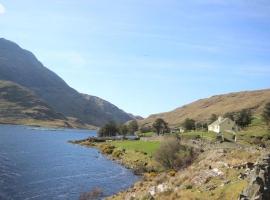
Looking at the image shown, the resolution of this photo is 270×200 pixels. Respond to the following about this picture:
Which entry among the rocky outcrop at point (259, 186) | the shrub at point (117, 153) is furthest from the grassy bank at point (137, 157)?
the rocky outcrop at point (259, 186)

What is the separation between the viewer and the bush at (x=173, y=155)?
8925 centimetres

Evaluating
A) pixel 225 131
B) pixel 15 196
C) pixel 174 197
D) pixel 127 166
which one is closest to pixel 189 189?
pixel 174 197

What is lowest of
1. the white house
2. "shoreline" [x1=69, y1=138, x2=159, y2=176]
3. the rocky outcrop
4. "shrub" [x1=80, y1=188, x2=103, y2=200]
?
"shrub" [x1=80, y1=188, x2=103, y2=200]

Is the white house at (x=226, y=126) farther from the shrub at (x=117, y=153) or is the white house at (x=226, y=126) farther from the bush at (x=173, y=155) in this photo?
the bush at (x=173, y=155)

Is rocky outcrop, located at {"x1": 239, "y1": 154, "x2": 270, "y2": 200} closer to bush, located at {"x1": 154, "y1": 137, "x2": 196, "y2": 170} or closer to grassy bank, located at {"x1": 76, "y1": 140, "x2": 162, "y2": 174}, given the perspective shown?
bush, located at {"x1": 154, "y1": 137, "x2": 196, "y2": 170}

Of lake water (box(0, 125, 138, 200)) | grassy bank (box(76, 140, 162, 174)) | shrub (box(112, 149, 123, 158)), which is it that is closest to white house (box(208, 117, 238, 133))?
grassy bank (box(76, 140, 162, 174))

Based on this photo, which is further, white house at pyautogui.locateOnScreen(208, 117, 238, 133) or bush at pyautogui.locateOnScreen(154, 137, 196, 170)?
white house at pyautogui.locateOnScreen(208, 117, 238, 133)

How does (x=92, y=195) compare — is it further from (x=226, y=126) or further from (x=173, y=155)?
(x=226, y=126)

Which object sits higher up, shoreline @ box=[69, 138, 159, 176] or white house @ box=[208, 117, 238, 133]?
white house @ box=[208, 117, 238, 133]

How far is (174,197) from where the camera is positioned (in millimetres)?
47219

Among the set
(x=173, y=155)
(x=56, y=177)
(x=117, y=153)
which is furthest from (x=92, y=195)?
(x=117, y=153)

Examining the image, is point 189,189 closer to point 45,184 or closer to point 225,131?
point 45,184

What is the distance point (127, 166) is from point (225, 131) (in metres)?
52.5

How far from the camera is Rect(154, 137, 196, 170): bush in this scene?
89250 millimetres
